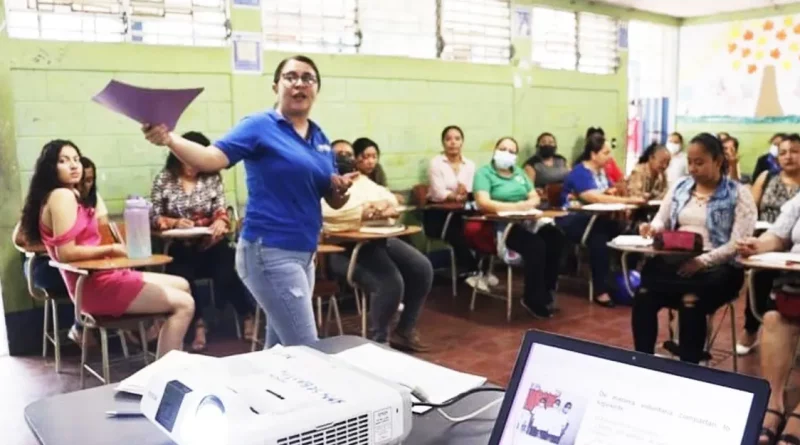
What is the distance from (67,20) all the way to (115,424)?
347 cm

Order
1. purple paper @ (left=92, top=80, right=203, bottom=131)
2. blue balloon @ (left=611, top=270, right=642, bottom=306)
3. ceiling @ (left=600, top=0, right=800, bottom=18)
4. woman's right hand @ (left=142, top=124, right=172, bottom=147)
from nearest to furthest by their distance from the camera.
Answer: purple paper @ (left=92, top=80, right=203, bottom=131)
woman's right hand @ (left=142, top=124, right=172, bottom=147)
blue balloon @ (left=611, top=270, right=642, bottom=306)
ceiling @ (left=600, top=0, right=800, bottom=18)

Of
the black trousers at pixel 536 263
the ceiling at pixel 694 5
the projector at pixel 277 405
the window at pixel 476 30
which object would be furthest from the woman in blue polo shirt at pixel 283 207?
the ceiling at pixel 694 5

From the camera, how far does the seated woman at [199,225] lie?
4.13 m

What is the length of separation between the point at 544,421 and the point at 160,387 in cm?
54

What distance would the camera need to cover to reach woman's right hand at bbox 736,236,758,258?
9.81ft

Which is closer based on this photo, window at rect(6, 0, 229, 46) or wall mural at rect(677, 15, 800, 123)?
window at rect(6, 0, 229, 46)

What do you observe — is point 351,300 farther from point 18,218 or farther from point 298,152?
point 298,152

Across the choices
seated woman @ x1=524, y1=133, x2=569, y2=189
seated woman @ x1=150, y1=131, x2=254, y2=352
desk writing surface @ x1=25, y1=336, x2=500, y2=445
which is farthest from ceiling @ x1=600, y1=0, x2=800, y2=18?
desk writing surface @ x1=25, y1=336, x2=500, y2=445

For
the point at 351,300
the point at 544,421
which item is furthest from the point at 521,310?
the point at 544,421

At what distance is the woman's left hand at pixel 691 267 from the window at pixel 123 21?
119 inches

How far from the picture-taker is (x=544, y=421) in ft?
3.09

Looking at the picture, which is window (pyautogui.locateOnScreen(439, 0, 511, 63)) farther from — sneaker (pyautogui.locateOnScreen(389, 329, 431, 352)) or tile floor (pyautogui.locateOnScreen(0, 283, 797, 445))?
sneaker (pyautogui.locateOnScreen(389, 329, 431, 352))

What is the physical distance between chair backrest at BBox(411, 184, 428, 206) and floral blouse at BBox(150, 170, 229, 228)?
1.61m

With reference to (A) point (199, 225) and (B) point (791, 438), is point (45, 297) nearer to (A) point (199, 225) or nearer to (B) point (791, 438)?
(A) point (199, 225)
